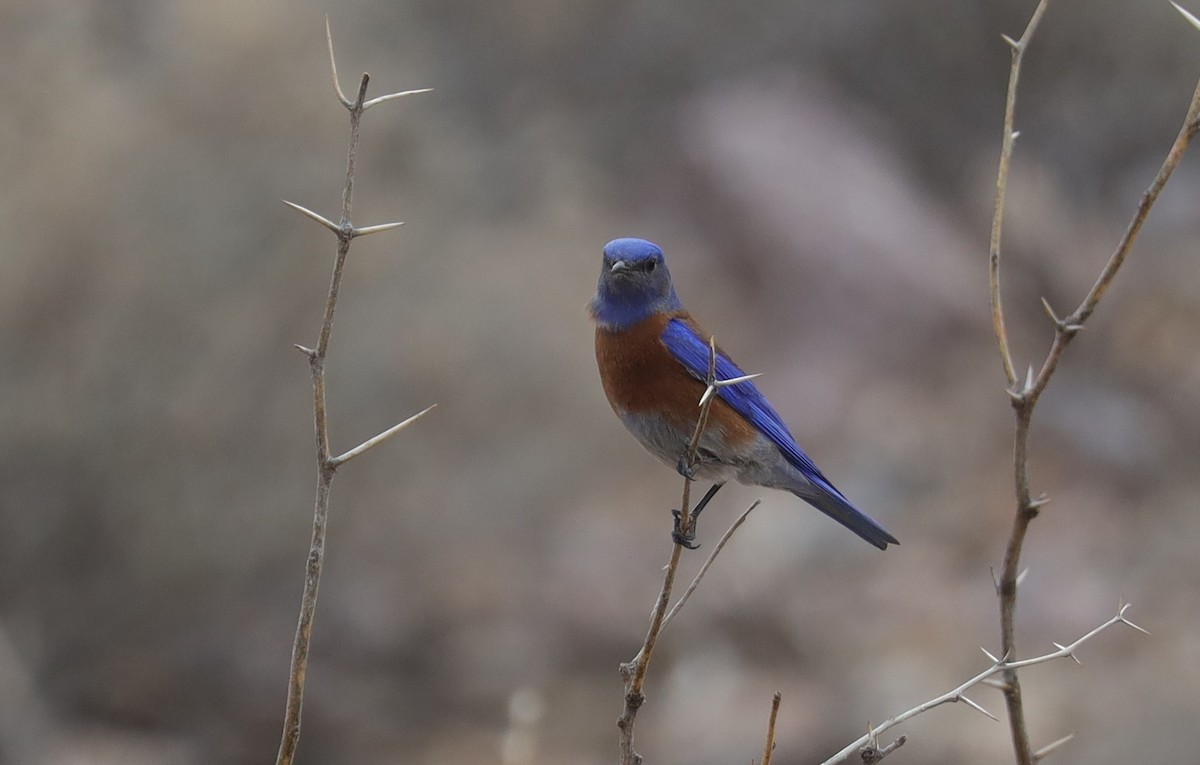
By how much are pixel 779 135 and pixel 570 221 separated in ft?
8.88

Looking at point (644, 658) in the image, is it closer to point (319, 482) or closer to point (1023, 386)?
point (319, 482)

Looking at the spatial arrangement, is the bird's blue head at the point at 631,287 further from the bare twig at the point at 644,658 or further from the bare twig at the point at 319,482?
the bare twig at the point at 319,482

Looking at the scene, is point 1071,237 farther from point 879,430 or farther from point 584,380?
point 584,380

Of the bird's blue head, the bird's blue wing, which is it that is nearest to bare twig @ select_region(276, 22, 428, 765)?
the bird's blue head

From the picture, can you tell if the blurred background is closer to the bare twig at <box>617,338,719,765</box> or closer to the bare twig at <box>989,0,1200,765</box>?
the bare twig at <box>617,338,719,765</box>

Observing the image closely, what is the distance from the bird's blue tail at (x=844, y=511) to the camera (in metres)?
4.47

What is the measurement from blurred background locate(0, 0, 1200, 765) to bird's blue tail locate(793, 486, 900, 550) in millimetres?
4143

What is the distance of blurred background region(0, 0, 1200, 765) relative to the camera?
8828 millimetres

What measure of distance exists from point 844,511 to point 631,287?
1.22m

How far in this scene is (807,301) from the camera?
1240 centimetres

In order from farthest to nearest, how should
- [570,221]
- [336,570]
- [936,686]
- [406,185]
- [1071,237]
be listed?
[1071,237] < [570,221] < [406,185] < [336,570] < [936,686]

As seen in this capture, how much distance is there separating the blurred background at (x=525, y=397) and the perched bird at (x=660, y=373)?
185 inches

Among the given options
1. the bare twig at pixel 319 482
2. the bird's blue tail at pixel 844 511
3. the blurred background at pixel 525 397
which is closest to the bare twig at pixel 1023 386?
the bare twig at pixel 319 482

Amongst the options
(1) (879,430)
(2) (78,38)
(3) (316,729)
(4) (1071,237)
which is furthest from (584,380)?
(4) (1071,237)
